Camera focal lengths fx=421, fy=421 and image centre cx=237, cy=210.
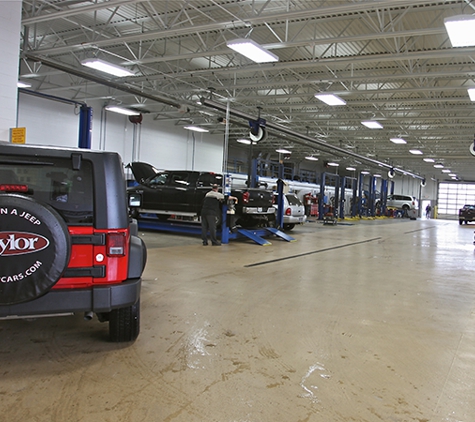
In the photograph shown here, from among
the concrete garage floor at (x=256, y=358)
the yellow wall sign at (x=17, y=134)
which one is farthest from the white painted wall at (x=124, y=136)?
the concrete garage floor at (x=256, y=358)

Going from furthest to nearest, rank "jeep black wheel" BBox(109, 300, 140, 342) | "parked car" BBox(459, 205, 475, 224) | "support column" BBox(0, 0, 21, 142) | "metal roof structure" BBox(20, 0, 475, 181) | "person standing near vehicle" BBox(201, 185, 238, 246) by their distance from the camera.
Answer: "parked car" BBox(459, 205, 475, 224), "person standing near vehicle" BBox(201, 185, 238, 246), "metal roof structure" BBox(20, 0, 475, 181), "support column" BBox(0, 0, 21, 142), "jeep black wheel" BBox(109, 300, 140, 342)

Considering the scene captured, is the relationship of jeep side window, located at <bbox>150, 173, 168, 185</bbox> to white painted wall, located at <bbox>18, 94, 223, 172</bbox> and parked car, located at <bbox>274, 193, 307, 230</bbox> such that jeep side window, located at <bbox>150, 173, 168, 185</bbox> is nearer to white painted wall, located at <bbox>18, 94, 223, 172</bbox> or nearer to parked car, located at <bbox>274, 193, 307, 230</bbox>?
parked car, located at <bbox>274, 193, 307, 230</bbox>

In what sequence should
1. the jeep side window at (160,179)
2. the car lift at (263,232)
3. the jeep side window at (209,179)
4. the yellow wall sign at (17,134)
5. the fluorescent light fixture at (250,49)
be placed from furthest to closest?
the jeep side window at (160,179)
the jeep side window at (209,179)
the car lift at (263,232)
the fluorescent light fixture at (250,49)
the yellow wall sign at (17,134)

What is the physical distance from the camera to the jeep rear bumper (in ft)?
8.86

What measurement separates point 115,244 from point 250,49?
23.3 ft

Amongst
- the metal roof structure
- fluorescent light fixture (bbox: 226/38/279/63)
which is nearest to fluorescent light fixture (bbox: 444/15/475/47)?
the metal roof structure

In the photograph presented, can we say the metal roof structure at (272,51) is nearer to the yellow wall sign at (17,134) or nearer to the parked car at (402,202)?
the yellow wall sign at (17,134)

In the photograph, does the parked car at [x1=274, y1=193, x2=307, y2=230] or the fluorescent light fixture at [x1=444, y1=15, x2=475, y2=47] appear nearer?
the fluorescent light fixture at [x1=444, y1=15, x2=475, y2=47]

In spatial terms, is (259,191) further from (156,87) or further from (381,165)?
(381,165)

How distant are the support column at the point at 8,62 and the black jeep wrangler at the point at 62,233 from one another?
204 inches

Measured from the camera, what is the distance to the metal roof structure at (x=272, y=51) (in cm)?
916

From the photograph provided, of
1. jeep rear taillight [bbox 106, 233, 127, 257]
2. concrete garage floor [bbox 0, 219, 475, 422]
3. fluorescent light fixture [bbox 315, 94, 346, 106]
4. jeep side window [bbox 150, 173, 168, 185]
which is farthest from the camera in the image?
fluorescent light fixture [bbox 315, 94, 346, 106]

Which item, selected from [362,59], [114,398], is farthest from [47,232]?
[362,59]

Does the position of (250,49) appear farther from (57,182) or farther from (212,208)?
(57,182)
